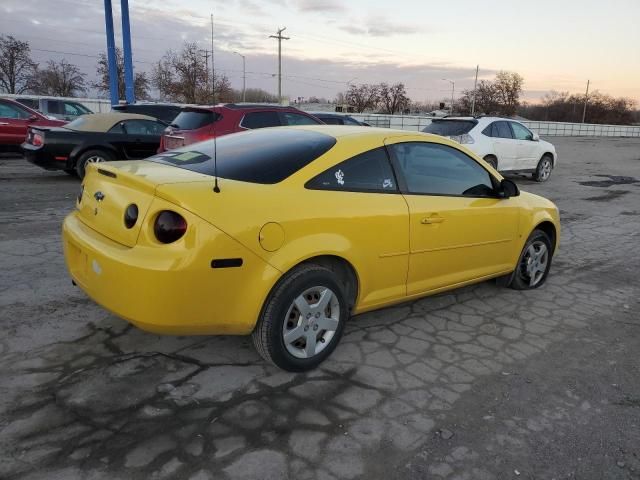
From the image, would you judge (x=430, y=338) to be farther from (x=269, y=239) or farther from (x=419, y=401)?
(x=269, y=239)

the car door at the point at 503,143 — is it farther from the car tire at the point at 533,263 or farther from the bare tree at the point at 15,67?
the bare tree at the point at 15,67

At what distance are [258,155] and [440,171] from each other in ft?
4.98

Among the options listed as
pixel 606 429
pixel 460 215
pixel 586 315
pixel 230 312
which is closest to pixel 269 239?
pixel 230 312

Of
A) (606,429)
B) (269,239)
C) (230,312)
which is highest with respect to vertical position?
(269,239)

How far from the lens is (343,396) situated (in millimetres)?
3043

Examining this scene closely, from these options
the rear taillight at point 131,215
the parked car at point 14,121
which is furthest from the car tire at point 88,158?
the rear taillight at point 131,215

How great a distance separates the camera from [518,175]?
50.2 feet

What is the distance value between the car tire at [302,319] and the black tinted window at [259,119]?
699 centimetres

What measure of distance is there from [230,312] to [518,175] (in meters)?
14.1

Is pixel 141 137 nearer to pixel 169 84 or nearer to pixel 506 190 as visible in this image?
pixel 506 190

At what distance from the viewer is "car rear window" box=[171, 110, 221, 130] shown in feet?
30.9

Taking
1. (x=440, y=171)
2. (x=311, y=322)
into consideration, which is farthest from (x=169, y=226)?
(x=440, y=171)

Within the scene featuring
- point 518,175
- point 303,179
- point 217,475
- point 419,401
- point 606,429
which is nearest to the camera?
point 217,475

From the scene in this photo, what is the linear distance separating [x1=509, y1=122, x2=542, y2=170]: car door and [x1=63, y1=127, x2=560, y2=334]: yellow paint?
9703 millimetres
